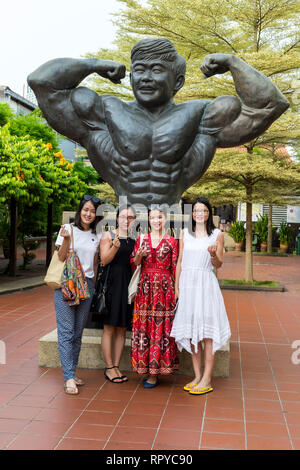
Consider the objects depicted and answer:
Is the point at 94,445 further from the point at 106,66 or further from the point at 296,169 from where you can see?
the point at 296,169

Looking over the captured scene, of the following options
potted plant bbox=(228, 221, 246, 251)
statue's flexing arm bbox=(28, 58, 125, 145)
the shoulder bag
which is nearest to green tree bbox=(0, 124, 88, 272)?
statue's flexing arm bbox=(28, 58, 125, 145)

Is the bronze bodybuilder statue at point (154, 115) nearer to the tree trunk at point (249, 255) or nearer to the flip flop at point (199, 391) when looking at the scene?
the flip flop at point (199, 391)

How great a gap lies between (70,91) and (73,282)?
229cm

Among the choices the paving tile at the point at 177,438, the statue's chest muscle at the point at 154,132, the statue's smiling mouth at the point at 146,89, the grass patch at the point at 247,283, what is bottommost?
the paving tile at the point at 177,438

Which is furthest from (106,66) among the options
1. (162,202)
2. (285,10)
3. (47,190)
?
(285,10)

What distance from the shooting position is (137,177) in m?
5.04

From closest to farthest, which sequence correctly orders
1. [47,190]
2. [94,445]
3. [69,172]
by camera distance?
[94,445]
[47,190]
[69,172]

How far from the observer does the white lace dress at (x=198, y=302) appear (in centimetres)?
402

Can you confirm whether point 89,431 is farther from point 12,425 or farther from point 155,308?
point 155,308

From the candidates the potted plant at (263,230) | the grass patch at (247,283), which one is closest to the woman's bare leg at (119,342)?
the grass patch at (247,283)

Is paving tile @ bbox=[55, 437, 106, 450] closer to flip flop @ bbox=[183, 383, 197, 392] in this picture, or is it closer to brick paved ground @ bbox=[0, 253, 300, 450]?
brick paved ground @ bbox=[0, 253, 300, 450]

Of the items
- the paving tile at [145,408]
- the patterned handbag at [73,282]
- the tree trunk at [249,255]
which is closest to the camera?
the paving tile at [145,408]

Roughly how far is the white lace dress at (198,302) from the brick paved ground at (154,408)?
1.60 ft

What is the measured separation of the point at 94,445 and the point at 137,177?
8.99 ft
